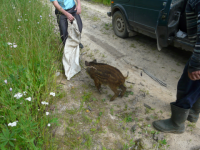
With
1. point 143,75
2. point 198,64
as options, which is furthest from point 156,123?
point 143,75

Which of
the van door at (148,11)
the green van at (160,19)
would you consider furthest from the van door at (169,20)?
the van door at (148,11)

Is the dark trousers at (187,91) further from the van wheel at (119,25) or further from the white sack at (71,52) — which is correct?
the van wheel at (119,25)

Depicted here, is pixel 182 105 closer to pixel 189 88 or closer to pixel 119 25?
pixel 189 88

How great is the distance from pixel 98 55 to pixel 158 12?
207 centimetres

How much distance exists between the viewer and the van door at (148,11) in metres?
4.02

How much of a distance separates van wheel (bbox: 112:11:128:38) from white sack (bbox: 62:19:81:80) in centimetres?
250

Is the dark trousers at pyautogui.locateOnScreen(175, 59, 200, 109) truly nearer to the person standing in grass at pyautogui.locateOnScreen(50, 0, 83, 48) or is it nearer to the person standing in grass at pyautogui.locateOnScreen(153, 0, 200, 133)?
the person standing in grass at pyautogui.locateOnScreen(153, 0, 200, 133)

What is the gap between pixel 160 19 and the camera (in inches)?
156

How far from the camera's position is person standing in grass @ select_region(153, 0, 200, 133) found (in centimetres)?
188

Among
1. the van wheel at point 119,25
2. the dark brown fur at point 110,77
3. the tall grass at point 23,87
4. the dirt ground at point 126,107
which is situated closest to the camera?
the tall grass at point 23,87

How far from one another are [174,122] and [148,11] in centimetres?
320

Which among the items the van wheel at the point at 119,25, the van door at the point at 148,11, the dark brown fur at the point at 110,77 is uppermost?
the van door at the point at 148,11

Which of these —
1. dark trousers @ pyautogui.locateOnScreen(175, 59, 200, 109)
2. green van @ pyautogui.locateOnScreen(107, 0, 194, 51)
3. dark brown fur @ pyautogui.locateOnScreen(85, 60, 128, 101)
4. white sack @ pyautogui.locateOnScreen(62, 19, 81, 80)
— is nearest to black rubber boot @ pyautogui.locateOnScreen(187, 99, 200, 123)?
dark trousers @ pyautogui.locateOnScreen(175, 59, 200, 109)

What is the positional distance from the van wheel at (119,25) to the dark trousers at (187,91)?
3789mm
